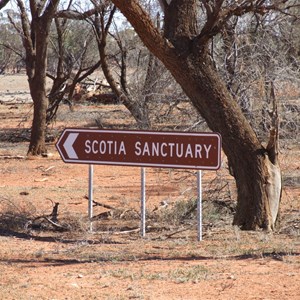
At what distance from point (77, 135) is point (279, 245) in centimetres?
268

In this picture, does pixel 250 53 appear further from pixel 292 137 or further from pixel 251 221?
pixel 251 221

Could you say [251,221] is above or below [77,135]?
below

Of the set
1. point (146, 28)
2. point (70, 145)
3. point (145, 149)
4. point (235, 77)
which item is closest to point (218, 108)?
point (145, 149)

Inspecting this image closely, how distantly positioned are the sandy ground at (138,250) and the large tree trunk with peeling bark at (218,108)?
45 cm

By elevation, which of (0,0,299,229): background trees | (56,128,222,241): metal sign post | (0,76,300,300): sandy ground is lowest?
(0,76,300,300): sandy ground

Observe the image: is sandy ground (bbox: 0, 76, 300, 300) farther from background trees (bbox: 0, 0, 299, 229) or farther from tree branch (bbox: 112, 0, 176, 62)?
tree branch (bbox: 112, 0, 176, 62)

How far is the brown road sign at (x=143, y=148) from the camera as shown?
9016 millimetres

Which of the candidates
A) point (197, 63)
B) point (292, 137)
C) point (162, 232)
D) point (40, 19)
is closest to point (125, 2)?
point (197, 63)

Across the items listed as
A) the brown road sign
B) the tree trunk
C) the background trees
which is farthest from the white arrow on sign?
the tree trunk

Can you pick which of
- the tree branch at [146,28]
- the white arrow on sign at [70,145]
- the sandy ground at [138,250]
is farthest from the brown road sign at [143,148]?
the tree branch at [146,28]

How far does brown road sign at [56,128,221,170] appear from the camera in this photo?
9.02 metres

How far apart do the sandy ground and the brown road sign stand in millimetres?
912

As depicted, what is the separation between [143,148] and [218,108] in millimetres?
1146

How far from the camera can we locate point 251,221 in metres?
10.0
